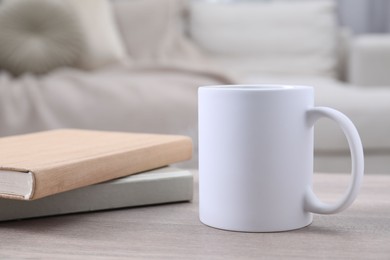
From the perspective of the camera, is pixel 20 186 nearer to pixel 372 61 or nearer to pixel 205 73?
pixel 205 73

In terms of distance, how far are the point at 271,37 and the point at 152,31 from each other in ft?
1.62

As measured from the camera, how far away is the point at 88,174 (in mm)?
583

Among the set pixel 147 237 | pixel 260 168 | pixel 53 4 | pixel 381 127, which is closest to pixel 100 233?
pixel 147 237

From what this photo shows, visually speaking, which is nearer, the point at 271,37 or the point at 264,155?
the point at 264,155

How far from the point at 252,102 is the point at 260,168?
6 centimetres

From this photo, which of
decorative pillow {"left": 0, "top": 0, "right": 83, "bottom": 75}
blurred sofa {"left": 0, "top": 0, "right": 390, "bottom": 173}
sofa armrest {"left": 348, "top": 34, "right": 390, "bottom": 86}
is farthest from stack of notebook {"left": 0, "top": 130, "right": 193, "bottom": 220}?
sofa armrest {"left": 348, "top": 34, "right": 390, "bottom": 86}

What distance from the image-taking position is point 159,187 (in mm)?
646

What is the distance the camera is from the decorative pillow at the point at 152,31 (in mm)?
2504

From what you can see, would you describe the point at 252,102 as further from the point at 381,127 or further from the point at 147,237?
the point at 381,127

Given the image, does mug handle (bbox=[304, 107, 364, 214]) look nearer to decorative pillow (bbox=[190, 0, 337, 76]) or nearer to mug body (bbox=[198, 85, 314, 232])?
mug body (bbox=[198, 85, 314, 232])

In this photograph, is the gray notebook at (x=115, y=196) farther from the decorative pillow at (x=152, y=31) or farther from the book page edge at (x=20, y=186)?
the decorative pillow at (x=152, y=31)

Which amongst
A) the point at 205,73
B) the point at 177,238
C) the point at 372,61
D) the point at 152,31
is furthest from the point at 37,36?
the point at 177,238

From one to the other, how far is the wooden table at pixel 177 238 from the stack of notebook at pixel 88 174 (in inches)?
0.6

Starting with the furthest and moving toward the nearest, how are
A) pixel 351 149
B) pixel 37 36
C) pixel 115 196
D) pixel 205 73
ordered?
pixel 37 36 → pixel 205 73 → pixel 115 196 → pixel 351 149
